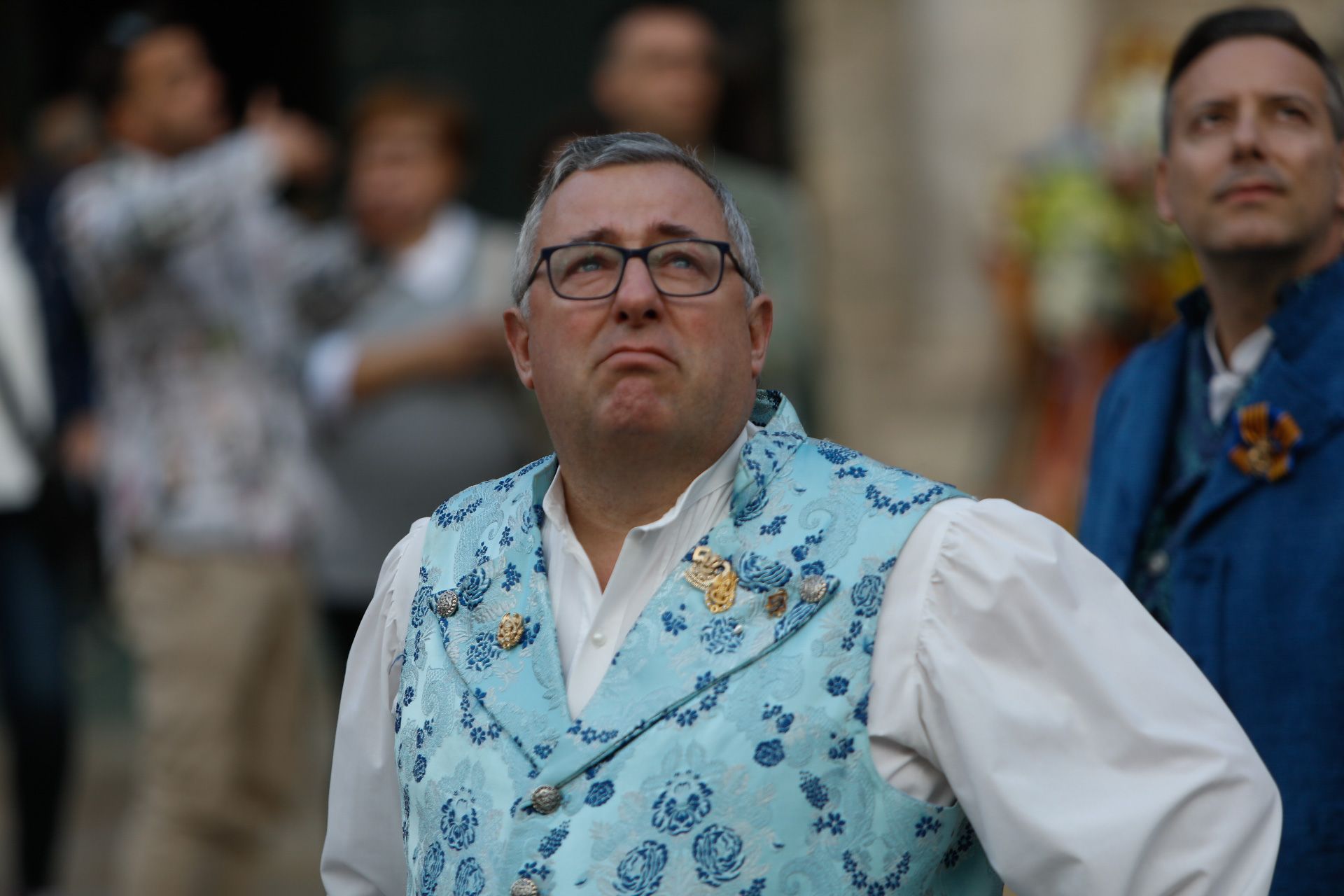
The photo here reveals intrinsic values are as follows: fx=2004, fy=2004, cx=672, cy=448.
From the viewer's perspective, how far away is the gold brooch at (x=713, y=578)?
2.29 meters

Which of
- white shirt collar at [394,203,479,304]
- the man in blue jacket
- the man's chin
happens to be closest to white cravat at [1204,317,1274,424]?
the man in blue jacket

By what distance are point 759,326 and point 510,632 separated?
20.0 inches

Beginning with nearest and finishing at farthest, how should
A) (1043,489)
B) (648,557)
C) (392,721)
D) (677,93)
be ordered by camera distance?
(648,557) → (392,721) → (677,93) → (1043,489)

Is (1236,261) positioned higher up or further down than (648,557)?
higher up

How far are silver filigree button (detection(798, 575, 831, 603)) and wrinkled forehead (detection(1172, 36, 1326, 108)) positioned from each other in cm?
136

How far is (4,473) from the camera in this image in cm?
557

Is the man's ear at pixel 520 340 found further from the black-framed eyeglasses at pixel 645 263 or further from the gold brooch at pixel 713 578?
the gold brooch at pixel 713 578

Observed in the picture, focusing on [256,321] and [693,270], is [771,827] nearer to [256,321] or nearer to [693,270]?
[693,270]

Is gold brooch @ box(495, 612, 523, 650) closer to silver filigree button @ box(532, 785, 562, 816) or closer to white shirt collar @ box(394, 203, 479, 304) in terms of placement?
silver filigree button @ box(532, 785, 562, 816)

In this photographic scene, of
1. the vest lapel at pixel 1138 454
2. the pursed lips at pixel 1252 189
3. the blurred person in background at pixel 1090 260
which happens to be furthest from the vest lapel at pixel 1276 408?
the blurred person in background at pixel 1090 260

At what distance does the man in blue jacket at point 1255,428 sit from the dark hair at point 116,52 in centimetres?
303

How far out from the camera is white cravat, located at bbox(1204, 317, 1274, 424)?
10.5 ft

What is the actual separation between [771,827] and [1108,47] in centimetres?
543

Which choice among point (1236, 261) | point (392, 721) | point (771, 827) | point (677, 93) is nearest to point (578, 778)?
point (771, 827)
